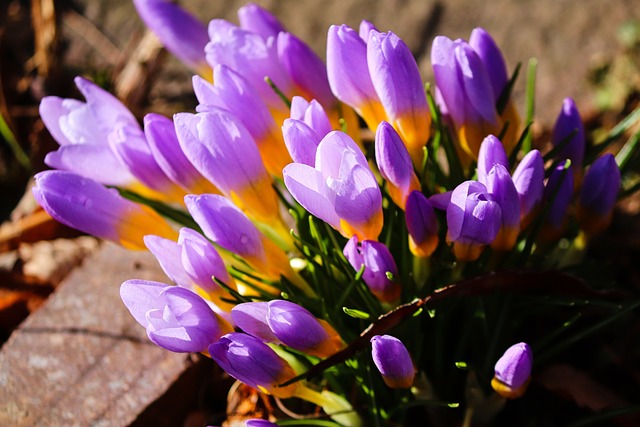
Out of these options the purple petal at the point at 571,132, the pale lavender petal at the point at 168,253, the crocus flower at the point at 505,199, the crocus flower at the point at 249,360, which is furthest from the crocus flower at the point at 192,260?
the purple petal at the point at 571,132

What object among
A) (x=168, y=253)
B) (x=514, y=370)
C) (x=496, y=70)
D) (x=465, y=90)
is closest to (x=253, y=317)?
(x=168, y=253)

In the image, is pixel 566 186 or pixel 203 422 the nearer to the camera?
pixel 566 186

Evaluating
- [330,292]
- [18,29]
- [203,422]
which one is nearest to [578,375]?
[330,292]

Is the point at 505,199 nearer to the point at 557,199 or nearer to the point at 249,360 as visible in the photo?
the point at 557,199

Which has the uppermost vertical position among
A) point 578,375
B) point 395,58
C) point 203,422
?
point 395,58

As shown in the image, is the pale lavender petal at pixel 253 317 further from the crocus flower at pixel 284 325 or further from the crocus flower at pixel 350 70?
the crocus flower at pixel 350 70

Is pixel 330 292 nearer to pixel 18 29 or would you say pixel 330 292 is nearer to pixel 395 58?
pixel 395 58

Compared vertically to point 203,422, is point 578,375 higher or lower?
higher

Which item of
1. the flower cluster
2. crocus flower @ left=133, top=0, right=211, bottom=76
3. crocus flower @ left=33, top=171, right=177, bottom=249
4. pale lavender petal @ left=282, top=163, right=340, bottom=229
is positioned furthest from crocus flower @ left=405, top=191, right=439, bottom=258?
crocus flower @ left=133, top=0, right=211, bottom=76
